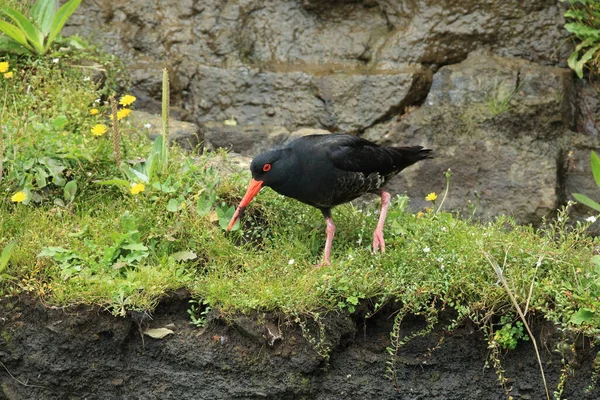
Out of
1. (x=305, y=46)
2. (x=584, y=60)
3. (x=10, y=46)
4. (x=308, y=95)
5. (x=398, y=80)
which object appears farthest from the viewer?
(x=305, y=46)

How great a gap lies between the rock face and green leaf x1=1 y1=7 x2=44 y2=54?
927 millimetres

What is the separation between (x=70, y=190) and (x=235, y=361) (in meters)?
1.84

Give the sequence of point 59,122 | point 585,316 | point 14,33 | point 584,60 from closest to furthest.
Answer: point 585,316
point 59,122
point 14,33
point 584,60

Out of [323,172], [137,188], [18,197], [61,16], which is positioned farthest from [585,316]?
[61,16]

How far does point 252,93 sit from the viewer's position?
308 inches

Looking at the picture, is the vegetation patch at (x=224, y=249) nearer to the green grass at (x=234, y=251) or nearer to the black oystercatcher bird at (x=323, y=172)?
the green grass at (x=234, y=251)

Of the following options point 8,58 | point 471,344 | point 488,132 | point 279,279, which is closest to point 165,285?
point 279,279

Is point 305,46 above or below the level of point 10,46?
below

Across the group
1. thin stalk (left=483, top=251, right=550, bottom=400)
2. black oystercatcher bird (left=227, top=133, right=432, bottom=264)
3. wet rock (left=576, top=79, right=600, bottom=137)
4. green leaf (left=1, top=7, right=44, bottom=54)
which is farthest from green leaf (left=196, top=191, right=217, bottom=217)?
wet rock (left=576, top=79, right=600, bottom=137)

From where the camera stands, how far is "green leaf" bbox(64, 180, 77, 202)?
5641 millimetres

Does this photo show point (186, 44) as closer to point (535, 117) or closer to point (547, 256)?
point (535, 117)

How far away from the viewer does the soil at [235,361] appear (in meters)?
4.64

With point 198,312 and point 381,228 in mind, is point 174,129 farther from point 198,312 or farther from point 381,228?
point 198,312

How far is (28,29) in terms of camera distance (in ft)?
22.5
